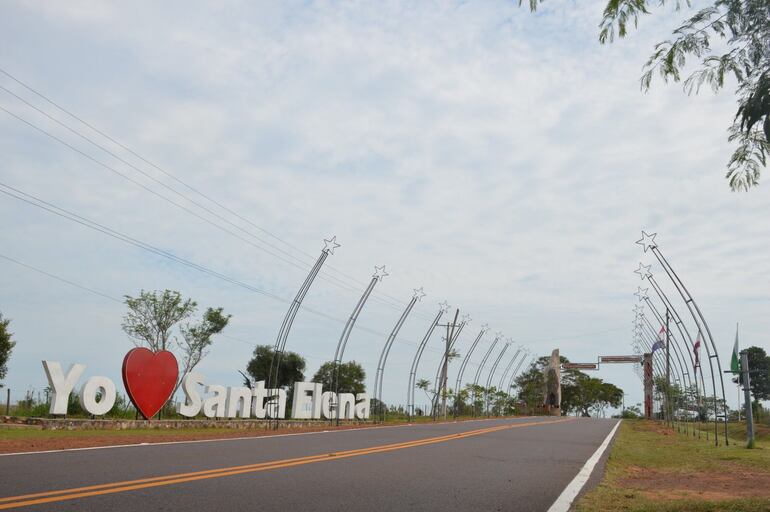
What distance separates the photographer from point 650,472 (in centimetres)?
1410

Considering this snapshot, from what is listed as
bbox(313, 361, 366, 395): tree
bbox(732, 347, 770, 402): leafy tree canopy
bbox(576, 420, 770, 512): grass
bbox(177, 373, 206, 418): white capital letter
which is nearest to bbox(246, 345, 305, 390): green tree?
bbox(313, 361, 366, 395): tree

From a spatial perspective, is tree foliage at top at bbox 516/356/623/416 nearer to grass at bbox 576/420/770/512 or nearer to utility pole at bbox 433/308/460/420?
utility pole at bbox 433/308/460/420

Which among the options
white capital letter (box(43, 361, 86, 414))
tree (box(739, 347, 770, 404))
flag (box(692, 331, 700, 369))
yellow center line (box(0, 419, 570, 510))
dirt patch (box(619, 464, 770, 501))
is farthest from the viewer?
tree (box(739, 347, 770, 404))

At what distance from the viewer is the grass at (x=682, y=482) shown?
8156 mm

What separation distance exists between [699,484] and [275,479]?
7.19 m

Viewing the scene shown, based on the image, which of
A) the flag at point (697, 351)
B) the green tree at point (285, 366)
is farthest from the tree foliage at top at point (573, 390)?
the flag at point (697, 351)

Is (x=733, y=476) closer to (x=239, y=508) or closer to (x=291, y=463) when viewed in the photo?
(x=291, y=463)

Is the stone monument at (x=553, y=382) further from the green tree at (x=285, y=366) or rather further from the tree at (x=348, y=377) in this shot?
the green tree at (x=285, y=366)

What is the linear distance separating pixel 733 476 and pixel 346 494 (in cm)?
867

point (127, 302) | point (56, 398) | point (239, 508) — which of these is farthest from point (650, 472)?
point (127, 302)

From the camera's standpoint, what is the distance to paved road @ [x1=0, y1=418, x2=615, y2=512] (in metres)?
7.42

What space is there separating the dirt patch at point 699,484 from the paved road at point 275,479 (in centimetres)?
117

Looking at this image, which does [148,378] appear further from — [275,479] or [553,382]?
[553,382]

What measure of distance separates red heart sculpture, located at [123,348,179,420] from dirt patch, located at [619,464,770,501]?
17.6 m
